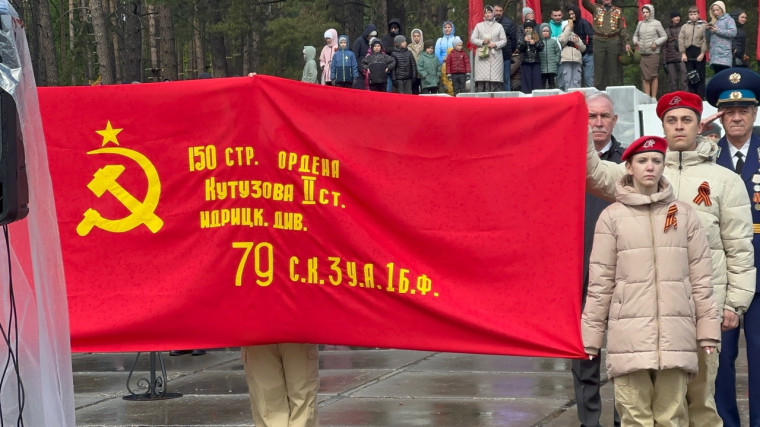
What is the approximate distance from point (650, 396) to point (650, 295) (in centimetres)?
51

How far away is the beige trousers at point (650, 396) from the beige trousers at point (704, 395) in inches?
9.3

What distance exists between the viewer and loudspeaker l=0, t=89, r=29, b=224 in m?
4.30

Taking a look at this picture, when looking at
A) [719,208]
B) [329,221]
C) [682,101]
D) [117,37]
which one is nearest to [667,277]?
[719,208]

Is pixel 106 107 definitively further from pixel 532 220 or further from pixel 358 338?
pixel 532 220

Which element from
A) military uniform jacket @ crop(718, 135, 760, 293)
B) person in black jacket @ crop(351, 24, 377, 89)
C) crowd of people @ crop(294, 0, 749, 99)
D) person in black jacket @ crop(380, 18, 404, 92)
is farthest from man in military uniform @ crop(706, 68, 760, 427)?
person in black jacket @ crop(380, 18, 404, 92)

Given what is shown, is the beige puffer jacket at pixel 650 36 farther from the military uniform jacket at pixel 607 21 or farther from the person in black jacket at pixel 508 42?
the person in black jacket at pixel 508 42

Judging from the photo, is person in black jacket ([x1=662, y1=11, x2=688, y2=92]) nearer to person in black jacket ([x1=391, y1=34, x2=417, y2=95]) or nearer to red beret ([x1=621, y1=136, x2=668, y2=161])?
person in black jacket ([x1=391, y1=34, x2=417, y2=95])

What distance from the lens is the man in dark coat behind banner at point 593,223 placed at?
7.32m

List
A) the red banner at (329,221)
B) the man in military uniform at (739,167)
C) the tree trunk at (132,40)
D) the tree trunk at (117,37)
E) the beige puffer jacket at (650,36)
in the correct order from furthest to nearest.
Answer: the tree trunk at (117,37) → the tree trunk at (132,40) → the beige puffer jacket at (650,36) → the man in military uniform at (739,167) → the red banner at (329,221)

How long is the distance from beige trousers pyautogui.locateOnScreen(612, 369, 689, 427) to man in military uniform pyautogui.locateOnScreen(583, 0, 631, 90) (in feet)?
49.7

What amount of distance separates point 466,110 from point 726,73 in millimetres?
1647

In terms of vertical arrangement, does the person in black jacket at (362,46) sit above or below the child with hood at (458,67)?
above

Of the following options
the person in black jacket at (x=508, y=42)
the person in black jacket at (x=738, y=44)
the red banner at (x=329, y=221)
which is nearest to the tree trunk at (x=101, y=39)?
the person in black jacket at (x=508, y=42)

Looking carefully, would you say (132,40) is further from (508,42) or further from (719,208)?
(719,208)
